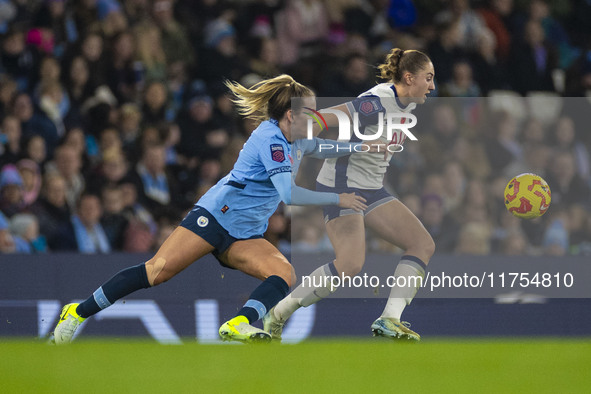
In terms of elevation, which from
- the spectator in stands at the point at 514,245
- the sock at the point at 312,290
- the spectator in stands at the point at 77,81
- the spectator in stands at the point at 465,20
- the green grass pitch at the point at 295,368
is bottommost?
the green grass pitch at the point at 295,368

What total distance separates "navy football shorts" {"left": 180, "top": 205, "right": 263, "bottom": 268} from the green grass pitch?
692 mm

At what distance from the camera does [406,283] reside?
22.0 ft

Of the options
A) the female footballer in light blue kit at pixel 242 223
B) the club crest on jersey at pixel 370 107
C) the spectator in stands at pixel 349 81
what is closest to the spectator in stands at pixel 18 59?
the spectator in stands at pixel 349 81

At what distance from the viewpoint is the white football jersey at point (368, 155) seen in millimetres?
6730

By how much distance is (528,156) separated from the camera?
24.9 ft

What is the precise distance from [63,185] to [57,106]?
3.68 ft

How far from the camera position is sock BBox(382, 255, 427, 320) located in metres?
6.68

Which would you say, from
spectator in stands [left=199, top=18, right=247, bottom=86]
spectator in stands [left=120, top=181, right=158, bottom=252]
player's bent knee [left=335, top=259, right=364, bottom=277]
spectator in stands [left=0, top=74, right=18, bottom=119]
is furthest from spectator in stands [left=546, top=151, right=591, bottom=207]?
spectator in stands [left=0, top=74, right=18, bottom=119]

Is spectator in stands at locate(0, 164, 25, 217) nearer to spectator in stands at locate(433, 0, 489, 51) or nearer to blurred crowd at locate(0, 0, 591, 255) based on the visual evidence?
blurred crowd at locate(0, 0, 591, 255)

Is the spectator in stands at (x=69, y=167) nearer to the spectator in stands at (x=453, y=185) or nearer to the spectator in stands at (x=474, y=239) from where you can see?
the spectator in stands at (x=453, y=185)

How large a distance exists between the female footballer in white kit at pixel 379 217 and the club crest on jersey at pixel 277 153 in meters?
0.77

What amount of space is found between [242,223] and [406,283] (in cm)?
123

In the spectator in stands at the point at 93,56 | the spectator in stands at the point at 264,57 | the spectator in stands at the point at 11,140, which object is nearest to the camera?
the spectator in stands at the point at 11,140

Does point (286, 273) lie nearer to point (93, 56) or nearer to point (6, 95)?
point (6, 95)
